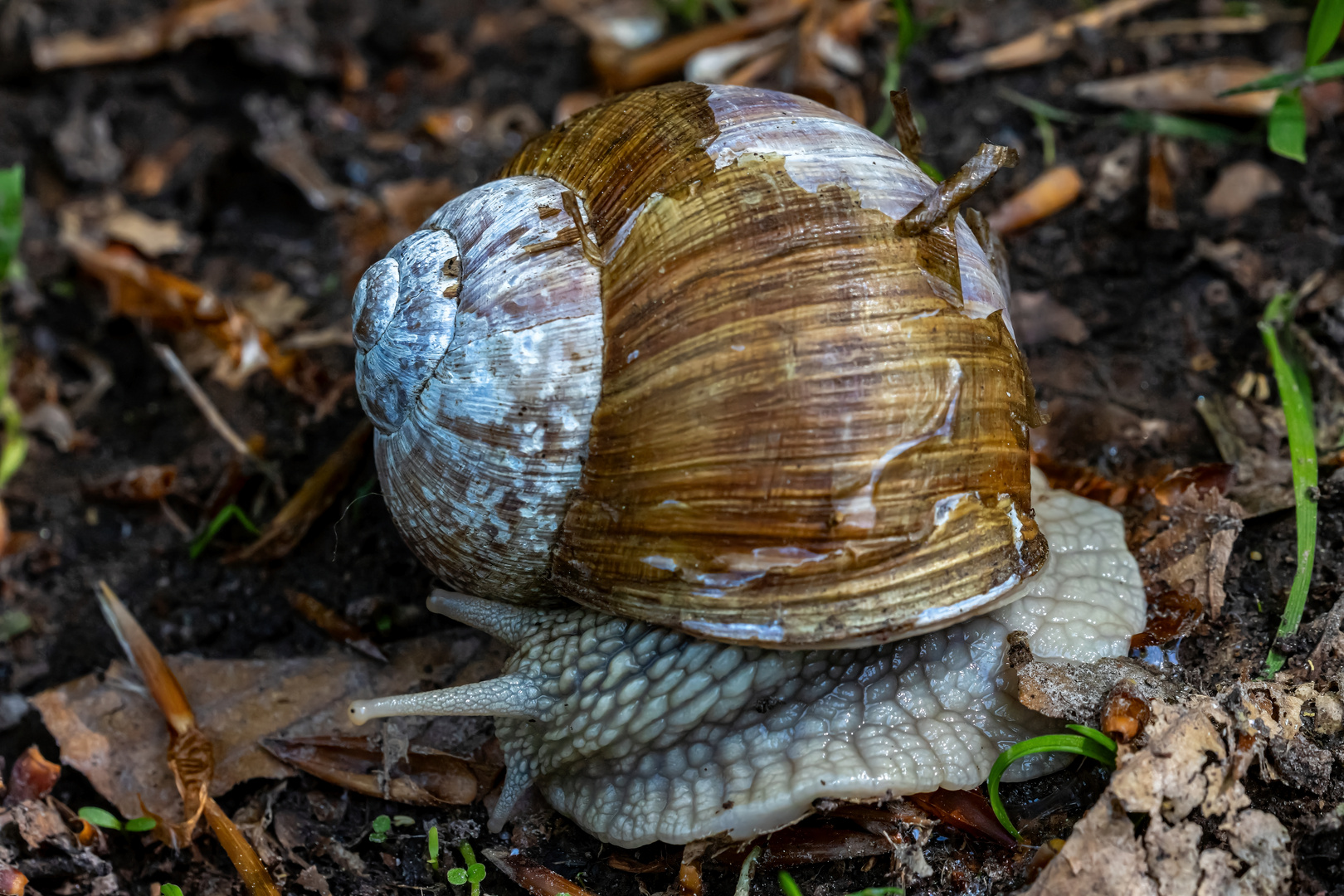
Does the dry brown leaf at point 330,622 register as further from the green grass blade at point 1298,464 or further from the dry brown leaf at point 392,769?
the green grass blade at point 1298,464

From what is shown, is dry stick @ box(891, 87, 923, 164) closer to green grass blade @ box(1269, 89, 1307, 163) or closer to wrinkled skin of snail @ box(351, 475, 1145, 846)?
wrinkled skin of snail @ box(351, 475, 1145, 846)

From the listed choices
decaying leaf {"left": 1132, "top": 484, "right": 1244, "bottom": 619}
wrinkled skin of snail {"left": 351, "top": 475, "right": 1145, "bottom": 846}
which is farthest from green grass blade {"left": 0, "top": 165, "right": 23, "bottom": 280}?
decaying leaf {"left": 1132, "top": 484, "right": 1244, "bottom": 619}

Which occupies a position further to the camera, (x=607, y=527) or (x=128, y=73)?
(x=128, y=73)

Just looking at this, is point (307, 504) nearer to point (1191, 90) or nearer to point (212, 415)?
point (212, 415)

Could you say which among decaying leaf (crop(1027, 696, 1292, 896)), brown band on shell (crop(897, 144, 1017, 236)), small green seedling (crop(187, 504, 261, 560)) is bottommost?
decaying leaf (crop(1027, 696, 1292, 896))

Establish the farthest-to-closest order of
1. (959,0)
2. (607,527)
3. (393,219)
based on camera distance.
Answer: (959,0) → (393,219) → (607,527)

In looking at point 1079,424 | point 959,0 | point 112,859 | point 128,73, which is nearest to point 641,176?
point 1079,424

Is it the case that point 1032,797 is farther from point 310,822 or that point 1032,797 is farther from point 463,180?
point 463,180
